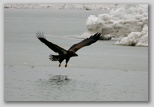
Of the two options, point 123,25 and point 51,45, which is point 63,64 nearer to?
point 51,45

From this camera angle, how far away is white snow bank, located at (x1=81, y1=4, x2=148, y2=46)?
381 inches

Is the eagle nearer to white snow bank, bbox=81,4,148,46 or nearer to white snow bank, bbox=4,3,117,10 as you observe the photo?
white snow bank, bbox=81,4,148,46

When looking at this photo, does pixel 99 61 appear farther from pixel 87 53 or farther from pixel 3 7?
pixel 3 7

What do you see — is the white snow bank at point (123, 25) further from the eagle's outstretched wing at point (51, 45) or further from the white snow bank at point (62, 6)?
the eagle's outstretched wing at point (51, 45)

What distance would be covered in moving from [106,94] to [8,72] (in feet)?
4.25

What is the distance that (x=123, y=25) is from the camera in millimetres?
9812

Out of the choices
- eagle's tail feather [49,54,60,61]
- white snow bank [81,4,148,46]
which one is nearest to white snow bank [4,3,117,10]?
white snow bank [81,4,148,46]

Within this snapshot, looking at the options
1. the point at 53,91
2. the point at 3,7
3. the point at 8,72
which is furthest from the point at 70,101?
the point at 3,7


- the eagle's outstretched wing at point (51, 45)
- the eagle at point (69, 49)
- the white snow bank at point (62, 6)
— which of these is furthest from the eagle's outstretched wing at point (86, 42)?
the white snow bank at point (62, 6)

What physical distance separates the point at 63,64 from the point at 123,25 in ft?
3.07

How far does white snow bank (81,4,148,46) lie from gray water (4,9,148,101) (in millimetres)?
95

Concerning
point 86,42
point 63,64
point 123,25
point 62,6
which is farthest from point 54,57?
point 123,25

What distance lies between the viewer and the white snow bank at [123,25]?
967 centimetres

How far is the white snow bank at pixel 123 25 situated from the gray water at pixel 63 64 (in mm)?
95
